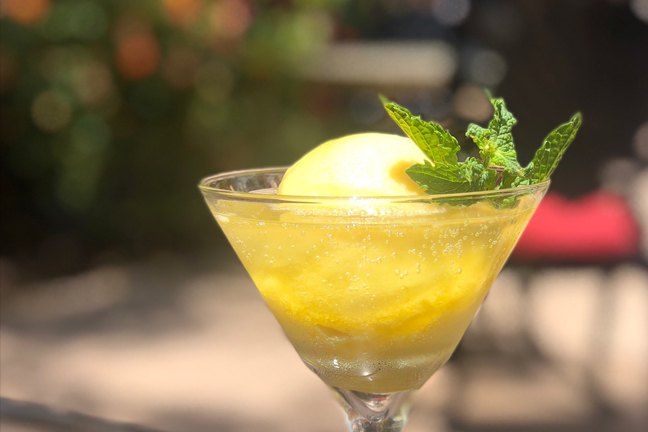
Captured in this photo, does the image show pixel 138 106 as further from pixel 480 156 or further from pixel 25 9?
pixel 480 156

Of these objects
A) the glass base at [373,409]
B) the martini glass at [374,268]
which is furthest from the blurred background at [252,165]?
the martini glass at [374,268]

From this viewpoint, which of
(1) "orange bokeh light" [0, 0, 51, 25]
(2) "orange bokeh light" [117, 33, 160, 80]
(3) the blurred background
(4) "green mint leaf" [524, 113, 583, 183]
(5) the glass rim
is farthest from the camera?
(2) "orange bokeh light" [117, 33, 160, 80]

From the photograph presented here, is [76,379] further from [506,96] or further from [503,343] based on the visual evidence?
[506,96]

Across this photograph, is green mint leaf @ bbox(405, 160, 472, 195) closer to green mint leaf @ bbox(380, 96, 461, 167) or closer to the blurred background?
green mint leaf @ bbox(380, 96, 461, 167)

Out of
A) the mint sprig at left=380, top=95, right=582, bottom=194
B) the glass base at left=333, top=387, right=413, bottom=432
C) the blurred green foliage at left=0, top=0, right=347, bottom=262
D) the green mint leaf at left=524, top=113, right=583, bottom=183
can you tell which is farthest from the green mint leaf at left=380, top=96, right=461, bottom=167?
the blurred green foliage at left=0, top=0, right=347, bottom=262

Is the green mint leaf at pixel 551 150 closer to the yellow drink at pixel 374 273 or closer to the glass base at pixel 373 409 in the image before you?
the yellow drink at pixel 374 273

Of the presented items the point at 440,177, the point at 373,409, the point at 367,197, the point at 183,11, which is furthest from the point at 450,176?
the point at 183,11
